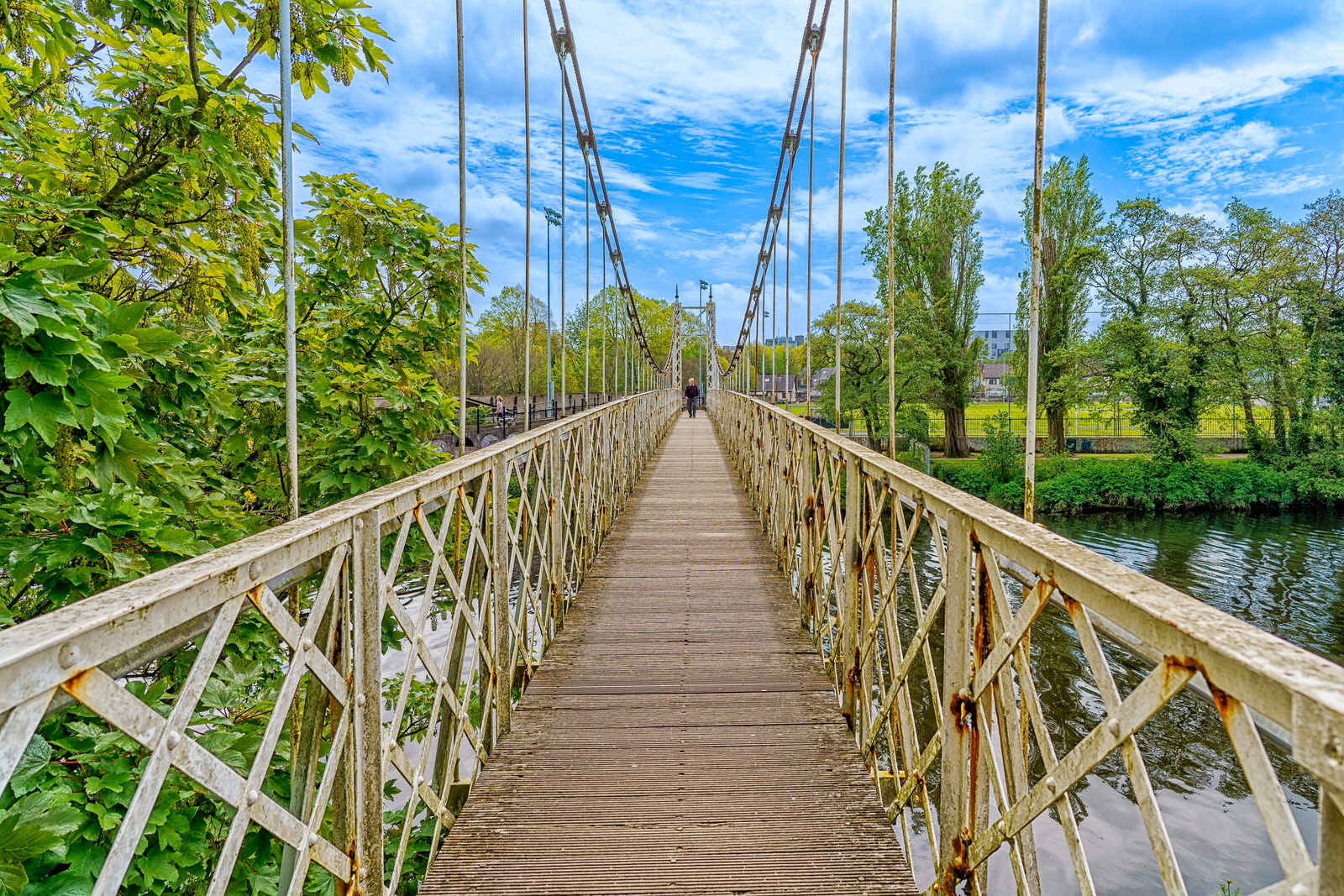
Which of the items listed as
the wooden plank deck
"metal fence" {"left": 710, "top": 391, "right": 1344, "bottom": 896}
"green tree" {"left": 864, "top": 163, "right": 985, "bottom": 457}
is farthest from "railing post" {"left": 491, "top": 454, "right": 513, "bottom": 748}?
"green tree" {"left": 864, "top": 163, "right": 985, "bottom": 457}

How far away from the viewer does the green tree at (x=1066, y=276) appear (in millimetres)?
21875

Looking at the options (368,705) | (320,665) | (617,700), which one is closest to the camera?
(320,665)

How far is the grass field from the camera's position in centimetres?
2227

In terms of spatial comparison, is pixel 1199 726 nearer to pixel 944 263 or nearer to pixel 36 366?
pixel 36 366

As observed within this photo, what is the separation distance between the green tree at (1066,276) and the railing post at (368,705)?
77.4 ft

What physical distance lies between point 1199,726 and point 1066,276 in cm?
1675

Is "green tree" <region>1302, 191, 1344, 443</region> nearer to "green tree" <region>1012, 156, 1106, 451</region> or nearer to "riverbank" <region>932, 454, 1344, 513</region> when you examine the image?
"riverbank" <region>932, 454, 1344, 513</region>

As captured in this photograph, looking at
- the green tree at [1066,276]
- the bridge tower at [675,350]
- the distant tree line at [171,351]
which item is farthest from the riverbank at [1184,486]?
the distant tree line at [171,351]

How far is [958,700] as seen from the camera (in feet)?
5.16

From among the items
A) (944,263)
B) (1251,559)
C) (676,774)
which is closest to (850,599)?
(676,774)

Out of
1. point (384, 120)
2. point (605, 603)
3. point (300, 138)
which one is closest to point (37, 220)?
point (300, 138)

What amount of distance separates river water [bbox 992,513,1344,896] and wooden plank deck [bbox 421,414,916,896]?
1224mm

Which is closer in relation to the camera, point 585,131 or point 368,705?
point 368,705

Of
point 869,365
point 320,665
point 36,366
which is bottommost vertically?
point 320,665
